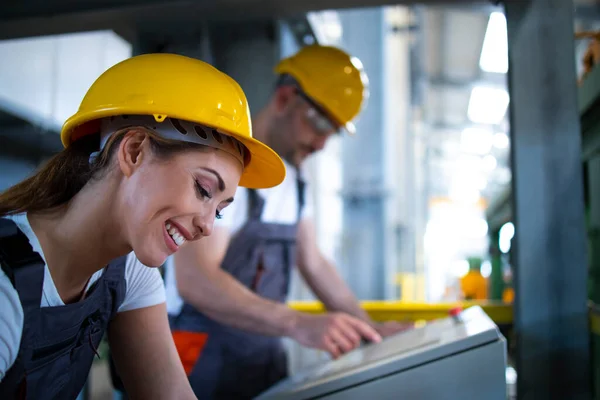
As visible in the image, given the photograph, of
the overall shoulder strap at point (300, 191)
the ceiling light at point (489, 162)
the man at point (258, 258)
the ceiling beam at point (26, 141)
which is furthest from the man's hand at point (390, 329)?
the ceiling light at point (489, 162)

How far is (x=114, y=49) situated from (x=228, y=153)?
3.83ft

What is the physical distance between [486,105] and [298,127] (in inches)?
439

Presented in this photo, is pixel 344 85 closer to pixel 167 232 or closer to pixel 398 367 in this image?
pixel 398 367

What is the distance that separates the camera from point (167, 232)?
0.78 metres

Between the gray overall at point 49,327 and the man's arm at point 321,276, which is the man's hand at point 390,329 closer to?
the man's arm at point 321,276

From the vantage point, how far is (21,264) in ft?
2.31

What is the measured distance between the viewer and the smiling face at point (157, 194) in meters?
0.77

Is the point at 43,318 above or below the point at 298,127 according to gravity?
below

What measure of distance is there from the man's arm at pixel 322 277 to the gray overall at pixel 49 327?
1.23 metres

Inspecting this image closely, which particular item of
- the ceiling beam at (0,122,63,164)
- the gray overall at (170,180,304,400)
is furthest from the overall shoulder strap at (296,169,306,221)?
the ceiling beam at (0,122,63,164)

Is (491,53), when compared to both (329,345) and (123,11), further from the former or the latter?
(329,345)

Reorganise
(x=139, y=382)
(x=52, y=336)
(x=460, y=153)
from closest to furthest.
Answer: (x=52, y=336)
(x=139, y=382)
(x=460, y=153)

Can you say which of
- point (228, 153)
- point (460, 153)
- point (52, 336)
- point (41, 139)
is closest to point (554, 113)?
point (228, 153)

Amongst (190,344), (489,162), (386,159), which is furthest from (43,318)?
(489,162)
